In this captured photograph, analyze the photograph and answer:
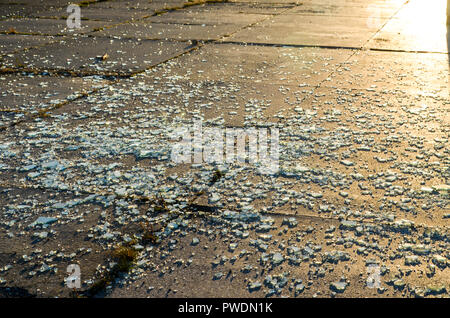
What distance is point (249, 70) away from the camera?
5.75 meters

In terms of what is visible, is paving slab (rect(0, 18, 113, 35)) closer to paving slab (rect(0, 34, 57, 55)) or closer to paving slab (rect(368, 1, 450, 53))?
paving slab (rect(0, 34, 57, 55))

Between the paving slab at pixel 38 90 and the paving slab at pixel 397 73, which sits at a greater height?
the paving slab at pixel 38 90

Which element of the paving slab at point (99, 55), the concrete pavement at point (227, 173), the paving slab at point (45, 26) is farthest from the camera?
the paving slab at point (45, 26)

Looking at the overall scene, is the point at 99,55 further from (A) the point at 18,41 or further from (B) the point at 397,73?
(B) the point at 397,73

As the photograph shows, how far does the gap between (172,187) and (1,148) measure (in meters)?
1.46

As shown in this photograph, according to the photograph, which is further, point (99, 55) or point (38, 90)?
point (99, 55)

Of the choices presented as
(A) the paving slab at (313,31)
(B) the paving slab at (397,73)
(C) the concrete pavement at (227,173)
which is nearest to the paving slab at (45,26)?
(C) the concrete pavement at (227,173)

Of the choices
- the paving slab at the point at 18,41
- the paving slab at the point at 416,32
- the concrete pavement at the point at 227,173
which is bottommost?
the concrete pavement at the point at 227,173

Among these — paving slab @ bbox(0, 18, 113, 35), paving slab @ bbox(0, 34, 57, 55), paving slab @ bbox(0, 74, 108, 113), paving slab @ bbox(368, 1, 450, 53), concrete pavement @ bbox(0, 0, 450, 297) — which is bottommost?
concrete pavement @ bbox(0, 0, 450, 297)

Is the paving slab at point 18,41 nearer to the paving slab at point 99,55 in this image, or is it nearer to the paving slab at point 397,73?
the paving slab at point 99,55

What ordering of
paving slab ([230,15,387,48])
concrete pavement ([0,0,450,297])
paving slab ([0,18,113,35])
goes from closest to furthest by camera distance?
concrete pavement ([0,0,450,297]) → paving slab ([230,15,387,48]) → paving slab ([0,18,113,35])

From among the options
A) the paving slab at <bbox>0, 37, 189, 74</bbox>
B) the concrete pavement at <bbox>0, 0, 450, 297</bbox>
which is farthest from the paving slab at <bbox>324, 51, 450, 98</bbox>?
the paving slab at <bbox>0, 37, 189, 74</bbox>

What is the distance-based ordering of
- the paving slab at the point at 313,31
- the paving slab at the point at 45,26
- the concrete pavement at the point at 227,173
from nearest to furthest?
the concrete pavement at the point at 227,173, the paving slab at the point at 313,31, the paving slab at the point at 45,26

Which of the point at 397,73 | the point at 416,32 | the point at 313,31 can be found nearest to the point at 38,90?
the point at 397,73
